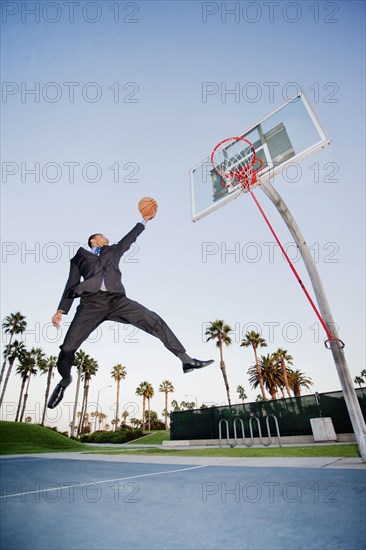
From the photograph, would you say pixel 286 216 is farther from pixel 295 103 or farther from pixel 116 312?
pixel 116 312

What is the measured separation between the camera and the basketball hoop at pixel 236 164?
6.64m

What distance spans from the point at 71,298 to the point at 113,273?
332 mm

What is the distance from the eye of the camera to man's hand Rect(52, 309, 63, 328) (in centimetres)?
216

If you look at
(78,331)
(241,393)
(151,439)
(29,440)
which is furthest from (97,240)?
(241,393)

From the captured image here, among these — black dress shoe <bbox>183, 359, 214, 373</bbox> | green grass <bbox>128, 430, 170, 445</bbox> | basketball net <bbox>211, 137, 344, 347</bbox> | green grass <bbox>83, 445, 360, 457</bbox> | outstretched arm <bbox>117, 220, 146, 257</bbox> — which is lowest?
green grass <bbox>83, 445, 360, 457</bbox>

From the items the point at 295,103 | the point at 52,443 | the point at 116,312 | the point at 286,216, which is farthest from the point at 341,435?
the point at 52,443

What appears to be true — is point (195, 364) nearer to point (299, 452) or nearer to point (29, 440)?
point (299, 452)

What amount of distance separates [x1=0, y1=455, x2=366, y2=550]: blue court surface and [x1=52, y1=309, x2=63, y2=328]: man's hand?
3.48 m

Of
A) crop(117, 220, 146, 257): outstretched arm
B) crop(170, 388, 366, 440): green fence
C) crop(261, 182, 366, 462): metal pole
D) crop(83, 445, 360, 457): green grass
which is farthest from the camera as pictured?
crop(170, 388, 366, 440): green fence

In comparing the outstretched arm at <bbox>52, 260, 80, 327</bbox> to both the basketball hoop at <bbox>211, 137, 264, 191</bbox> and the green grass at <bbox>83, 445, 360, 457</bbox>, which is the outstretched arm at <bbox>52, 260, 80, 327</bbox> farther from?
the green grass at <bbox>83, 445, 360, 457</bbox>

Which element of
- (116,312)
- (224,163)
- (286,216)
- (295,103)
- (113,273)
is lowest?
(116,312)

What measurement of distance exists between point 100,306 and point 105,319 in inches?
6.1

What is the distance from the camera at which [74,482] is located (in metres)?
8.00

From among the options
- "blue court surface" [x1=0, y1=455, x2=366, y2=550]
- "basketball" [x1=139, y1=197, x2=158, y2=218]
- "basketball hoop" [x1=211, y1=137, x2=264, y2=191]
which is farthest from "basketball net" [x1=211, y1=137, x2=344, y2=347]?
"basketball" [x1=139, y1=197, x2=158, y2=218]
